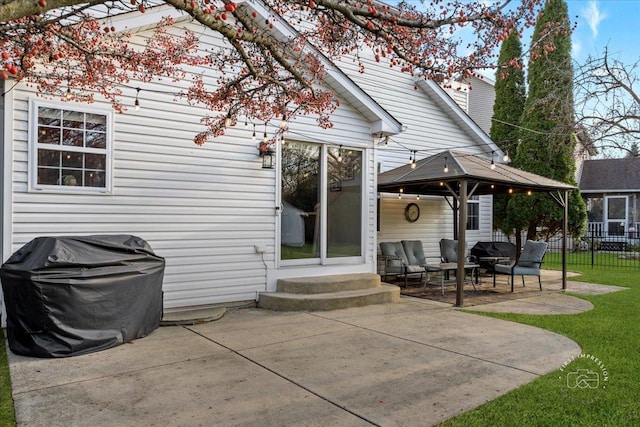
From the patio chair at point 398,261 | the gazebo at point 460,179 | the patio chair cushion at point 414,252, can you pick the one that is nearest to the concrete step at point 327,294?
the gazebo at point 460,179

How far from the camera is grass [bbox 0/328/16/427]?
3.02 m

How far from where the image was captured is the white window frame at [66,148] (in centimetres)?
532

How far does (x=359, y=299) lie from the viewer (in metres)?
7.08

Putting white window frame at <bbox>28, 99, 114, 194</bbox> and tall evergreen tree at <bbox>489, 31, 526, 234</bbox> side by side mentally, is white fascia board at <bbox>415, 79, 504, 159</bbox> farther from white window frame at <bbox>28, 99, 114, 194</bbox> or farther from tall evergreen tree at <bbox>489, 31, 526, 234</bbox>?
white window frame at <bbox>28, 99, 114, 194</bbox>

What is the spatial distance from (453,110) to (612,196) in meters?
16.2

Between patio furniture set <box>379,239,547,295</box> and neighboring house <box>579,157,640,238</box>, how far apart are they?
1307 cm

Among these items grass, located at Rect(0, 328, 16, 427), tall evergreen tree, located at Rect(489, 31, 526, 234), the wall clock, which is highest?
tall evergreen tree, located at Rect(489, 31, 526, 234)

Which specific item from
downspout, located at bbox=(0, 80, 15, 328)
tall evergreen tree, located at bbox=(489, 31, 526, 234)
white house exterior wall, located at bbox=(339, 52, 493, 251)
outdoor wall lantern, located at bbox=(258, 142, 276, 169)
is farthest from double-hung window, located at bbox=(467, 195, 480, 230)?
downspout, located at bbox=(0, 80, 15, 328)

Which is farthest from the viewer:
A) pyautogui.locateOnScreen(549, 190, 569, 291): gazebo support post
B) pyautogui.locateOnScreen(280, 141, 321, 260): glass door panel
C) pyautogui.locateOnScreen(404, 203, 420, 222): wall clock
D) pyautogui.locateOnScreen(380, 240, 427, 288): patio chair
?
pyautogui.locateOnScreen(404, 203, 420, 222): wall clock

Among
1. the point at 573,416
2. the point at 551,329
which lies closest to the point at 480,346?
the point at 551,329

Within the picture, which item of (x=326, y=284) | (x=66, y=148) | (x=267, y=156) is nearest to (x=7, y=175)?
(x=66, y=148)

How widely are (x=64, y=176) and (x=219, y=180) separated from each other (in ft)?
6.90

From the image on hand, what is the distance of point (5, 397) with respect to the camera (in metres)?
3.42
